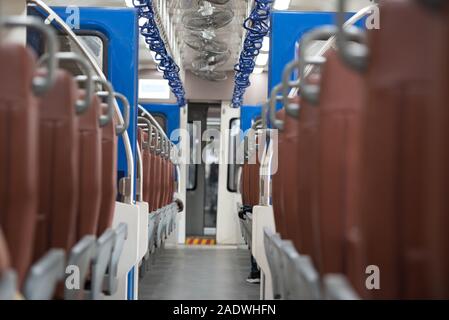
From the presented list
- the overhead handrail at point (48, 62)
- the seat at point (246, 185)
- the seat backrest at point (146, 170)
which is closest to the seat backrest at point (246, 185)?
the seat at point (246, 185)

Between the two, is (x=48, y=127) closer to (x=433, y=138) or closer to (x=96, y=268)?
(x=96, y=268)

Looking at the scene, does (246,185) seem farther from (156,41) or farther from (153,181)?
(156,41)

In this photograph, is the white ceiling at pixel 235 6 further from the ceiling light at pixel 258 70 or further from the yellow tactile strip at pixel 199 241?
the yellow tactile strip at pixel 199 241

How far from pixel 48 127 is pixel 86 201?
1.56 feet

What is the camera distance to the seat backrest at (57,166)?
2.09 meters

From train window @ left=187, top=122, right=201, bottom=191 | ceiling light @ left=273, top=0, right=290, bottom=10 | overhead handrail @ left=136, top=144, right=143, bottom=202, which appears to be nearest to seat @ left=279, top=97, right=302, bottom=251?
overhead handrail @ left=136, top=144, right=143, bottom=202

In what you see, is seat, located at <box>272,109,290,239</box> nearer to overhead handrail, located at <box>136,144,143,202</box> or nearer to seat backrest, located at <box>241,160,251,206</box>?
overhead handrail, located at <box>136,144,143,202</box>

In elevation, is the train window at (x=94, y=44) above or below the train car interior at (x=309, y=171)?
above

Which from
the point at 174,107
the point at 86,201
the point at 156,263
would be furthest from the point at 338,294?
the point at 174,107

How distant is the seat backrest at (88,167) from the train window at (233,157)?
809 cm

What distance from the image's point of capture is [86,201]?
8.18ft

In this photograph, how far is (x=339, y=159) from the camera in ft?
6.24

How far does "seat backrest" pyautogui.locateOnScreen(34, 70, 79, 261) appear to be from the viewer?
2092 mm
